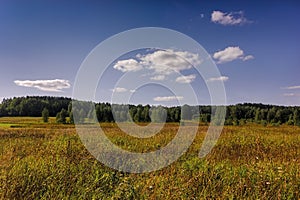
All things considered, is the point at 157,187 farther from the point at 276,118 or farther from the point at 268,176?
the point at 276,118

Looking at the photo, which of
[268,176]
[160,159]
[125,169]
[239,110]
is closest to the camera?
[268,176]

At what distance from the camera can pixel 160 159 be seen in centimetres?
598

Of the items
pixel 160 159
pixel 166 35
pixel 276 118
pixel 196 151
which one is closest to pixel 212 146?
pixel 196 151

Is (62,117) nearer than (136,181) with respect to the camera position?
No

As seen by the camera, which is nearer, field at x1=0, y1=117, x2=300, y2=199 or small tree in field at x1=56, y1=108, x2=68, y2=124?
field at x1=0, y1=117, x2=300, y2=199

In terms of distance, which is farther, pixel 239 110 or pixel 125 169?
pixel 239 110

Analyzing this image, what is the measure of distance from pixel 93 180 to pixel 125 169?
93cm

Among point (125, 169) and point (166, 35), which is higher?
point (166, 35)

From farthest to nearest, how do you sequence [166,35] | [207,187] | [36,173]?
[166,35], [36,173], [207,187]

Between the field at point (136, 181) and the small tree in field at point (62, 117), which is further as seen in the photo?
the small tree in field at point (62, 117)

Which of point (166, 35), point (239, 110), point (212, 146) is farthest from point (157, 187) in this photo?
point (239, 110)

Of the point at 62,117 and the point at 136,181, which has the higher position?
the point at 62,117

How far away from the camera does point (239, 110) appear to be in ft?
195

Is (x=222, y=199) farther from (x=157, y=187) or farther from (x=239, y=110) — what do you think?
(x=239, y=110)
